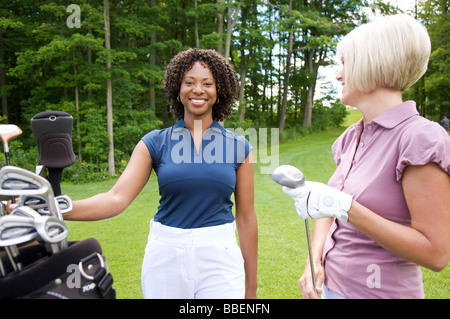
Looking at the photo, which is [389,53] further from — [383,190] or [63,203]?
[63,203]

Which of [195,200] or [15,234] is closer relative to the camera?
[15,234]

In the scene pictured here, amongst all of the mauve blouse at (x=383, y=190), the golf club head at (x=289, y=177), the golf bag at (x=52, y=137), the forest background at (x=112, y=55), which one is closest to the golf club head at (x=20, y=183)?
the golf bag at (x=52, y=137)

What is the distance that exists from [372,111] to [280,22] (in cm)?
2427

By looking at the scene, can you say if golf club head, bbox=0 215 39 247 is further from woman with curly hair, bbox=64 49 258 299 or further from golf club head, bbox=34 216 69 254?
woman with curly hair, bbox=64 49 258 299

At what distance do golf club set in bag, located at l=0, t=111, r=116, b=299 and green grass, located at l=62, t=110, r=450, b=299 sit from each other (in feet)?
10.9

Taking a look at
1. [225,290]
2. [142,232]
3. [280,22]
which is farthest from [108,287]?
[280,22]

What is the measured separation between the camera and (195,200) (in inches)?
76.2

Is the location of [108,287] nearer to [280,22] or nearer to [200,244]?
[200,244]

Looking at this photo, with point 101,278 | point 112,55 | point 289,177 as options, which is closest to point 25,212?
point 101,278

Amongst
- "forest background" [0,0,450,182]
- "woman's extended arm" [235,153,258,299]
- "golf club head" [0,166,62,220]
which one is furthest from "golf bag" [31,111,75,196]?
"forest background" [0,0,450,182]

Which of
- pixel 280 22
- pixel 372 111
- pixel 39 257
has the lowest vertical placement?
pixel 39 257

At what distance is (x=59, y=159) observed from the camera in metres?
1.49

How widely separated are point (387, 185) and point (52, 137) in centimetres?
138

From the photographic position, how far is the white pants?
6.15 feet
